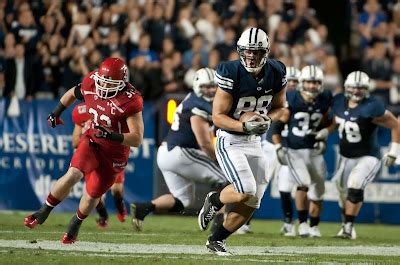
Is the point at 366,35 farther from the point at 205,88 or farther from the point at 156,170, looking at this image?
the point at 205,88

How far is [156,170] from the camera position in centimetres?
1338

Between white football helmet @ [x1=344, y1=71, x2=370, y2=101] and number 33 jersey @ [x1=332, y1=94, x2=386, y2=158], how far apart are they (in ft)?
0.25

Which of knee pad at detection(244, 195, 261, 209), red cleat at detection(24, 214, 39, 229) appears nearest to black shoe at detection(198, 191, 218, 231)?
knee pad at detection(244, 195, 261, 209)

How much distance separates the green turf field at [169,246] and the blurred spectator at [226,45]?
3761 mm

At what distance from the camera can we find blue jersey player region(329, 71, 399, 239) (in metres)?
10.5

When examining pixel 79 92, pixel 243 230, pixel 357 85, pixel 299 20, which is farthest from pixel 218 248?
pixel 299 20

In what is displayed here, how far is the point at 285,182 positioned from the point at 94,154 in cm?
348

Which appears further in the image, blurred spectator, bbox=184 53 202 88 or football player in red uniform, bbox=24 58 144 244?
blurred spectator, bbox=184 53 202 88

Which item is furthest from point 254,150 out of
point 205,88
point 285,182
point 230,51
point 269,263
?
point 230,51

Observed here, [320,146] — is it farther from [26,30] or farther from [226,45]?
[26,30]

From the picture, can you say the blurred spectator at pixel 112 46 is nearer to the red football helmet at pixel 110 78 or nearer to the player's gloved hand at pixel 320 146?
the player's gloved hand at pixel 320 146

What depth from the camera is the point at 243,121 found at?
24.4 ft

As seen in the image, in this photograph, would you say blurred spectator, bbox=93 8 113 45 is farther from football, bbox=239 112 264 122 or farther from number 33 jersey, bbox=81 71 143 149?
football, bbox=239 112 264 122

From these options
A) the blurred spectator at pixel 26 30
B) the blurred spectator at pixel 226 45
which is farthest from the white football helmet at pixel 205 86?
the blurred spectator at pixel 26 30
